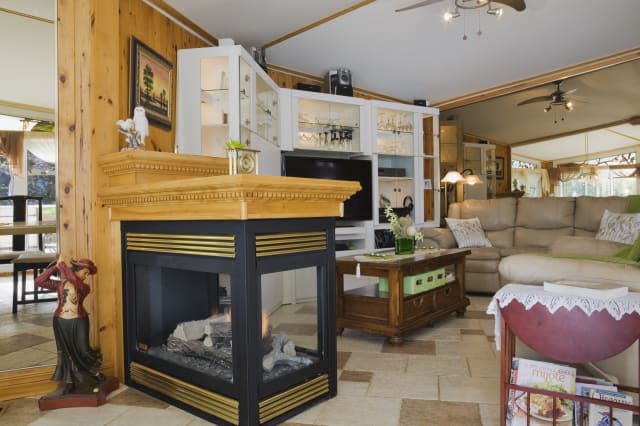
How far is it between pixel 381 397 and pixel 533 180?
13.5 meters

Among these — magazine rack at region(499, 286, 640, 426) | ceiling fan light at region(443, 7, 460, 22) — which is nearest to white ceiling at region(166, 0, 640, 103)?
ceiling fan light at region(443, 7, 460, 22)

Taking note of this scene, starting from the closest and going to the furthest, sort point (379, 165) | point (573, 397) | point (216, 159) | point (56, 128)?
point (573, 397) → point (56, 128) → point (216, 159) → point (379, 165)

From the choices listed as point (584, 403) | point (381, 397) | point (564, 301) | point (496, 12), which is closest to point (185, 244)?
point (381, 397)

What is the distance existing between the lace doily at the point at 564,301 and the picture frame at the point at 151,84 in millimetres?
2482

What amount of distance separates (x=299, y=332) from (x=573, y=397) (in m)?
1.22

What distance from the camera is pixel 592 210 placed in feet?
17.2

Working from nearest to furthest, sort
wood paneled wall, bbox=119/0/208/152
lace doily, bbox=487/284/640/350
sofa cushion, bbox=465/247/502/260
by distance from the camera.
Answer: lace doily, bbox=487/284/640/350 < wood paneled wall, bbox=119/0/208/152 < sofa cushion, bbox=465/247/502/260

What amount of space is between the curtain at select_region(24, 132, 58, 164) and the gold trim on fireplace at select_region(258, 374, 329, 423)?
1.77 meters

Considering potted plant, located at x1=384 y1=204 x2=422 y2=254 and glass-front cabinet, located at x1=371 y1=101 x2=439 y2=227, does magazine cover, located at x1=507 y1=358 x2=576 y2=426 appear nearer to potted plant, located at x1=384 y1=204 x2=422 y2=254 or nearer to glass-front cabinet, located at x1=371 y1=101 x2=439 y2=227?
potted plant, located at x1=384 y1=204 x2=422 y2=254

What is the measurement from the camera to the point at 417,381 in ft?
8.22

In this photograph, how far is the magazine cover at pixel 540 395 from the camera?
170 cm

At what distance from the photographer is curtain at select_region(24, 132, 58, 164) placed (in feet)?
8.54

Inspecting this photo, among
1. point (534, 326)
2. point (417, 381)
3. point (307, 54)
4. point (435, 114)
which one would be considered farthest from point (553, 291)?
point (435, 114)

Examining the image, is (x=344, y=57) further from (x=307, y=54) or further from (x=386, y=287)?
(x=386, y=287)
